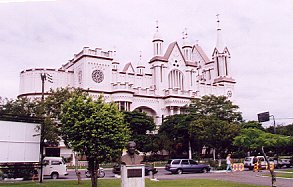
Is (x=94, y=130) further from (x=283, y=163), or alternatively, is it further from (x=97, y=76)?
(x=97, y=76)

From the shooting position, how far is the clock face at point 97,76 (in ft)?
100

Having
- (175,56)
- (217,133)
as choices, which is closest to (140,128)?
(217,133)

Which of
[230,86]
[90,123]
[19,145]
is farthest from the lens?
[230,86]

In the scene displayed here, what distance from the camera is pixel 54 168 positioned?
14500 millimetres

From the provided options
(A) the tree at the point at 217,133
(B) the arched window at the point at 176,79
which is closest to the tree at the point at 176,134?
(A) the tree at the point at 217,133

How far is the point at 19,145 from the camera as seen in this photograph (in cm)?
1092

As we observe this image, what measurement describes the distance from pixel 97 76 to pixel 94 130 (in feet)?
70.7

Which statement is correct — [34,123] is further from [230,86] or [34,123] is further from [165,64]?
[230,86]

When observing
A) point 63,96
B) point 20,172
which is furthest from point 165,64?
point 20,172

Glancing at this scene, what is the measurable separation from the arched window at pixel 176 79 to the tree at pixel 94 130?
85.1 feet

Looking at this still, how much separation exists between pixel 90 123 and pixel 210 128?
12.4 metres

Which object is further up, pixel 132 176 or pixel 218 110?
pixel 218 110

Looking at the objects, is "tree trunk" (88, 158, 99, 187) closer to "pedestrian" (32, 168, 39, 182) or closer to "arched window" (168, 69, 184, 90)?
"pedestrian" (32, 168, 39, 182)

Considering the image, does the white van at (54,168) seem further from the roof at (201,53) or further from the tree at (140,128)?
the roof at (201,53)
